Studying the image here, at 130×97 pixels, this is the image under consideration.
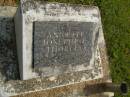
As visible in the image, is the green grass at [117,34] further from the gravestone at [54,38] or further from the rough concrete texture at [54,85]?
the gravestone at [54,38]

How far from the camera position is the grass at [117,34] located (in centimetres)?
720

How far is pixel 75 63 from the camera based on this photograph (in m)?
5.53

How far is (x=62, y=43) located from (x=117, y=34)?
2.49 m

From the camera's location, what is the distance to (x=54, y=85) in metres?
5.76

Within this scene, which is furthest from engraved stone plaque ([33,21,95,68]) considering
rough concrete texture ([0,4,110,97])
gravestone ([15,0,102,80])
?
rough concrete texture ([0,4,110,97])

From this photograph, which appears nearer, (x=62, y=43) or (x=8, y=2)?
(x=62, y=43)

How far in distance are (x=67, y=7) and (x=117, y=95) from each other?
9.04 feet

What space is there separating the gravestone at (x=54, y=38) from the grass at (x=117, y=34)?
1.52m

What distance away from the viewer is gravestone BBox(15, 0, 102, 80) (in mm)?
4969

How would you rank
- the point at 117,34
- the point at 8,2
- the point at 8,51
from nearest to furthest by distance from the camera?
1. the point at 8,51
2. the point at 8,2
3. the point at 117,34

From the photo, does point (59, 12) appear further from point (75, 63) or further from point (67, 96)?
point (67, 96)

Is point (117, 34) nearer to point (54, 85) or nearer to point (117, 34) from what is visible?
point (117, 34)

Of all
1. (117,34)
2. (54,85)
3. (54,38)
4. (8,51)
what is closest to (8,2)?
(8,51)

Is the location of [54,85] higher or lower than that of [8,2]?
lower
